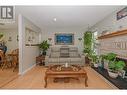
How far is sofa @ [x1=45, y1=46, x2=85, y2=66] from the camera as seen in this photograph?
662cm

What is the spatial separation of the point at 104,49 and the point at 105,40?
0.37 m

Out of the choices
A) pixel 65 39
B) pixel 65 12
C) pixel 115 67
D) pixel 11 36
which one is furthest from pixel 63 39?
pixel 115 67

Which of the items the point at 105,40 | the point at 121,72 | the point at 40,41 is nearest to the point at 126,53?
the point at 121,72

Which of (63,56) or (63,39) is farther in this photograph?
(63,39)

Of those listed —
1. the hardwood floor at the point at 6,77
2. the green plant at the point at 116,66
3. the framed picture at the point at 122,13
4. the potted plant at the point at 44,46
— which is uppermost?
the framed picture at the point at 122,13

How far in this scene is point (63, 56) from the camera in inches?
290

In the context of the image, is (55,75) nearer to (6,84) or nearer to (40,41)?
(6,84)

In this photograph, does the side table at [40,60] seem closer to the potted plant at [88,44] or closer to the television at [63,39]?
the television at [63,39]

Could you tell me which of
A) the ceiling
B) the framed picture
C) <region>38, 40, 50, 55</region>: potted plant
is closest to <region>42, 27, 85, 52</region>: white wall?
<region>38, 40, 50, 55</region>: potted plant

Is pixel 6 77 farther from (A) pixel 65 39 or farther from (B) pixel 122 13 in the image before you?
(A) pixel 65 39

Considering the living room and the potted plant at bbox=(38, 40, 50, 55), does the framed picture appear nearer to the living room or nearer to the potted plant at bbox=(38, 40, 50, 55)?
the living room

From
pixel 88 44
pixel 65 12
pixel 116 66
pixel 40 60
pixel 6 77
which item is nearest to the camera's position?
pixel 116 66

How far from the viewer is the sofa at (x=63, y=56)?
6.62 metres

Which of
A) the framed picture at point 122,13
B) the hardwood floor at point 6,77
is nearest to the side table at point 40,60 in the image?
the hardwood floor at point 6,77
